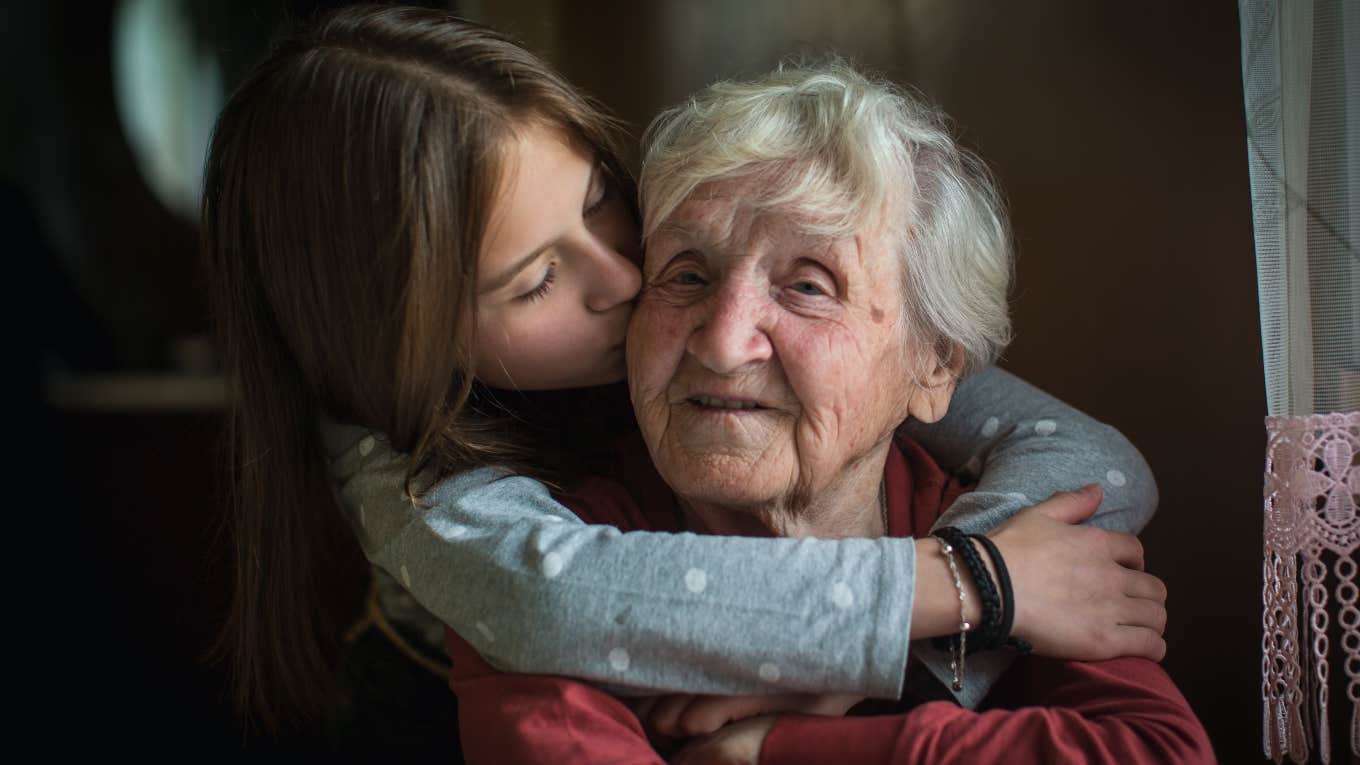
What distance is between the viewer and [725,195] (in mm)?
1357

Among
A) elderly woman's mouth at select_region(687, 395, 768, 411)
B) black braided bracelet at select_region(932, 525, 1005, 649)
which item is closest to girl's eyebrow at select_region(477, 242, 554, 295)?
elderly woman's mouth at select_region(687, 395, 768, 411)

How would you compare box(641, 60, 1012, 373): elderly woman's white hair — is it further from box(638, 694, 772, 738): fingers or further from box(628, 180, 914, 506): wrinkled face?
box(638, 694, 772, 738): fingers

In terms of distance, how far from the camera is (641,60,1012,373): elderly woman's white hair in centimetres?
133

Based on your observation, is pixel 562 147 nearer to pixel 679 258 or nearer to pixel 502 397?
pixel 679 258

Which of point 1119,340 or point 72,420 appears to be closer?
point 1119,340

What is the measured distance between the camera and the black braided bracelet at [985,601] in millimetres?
1189

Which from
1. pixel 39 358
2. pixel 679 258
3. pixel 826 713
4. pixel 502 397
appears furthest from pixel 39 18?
pixel 826 713

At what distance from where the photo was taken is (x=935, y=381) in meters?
1.49

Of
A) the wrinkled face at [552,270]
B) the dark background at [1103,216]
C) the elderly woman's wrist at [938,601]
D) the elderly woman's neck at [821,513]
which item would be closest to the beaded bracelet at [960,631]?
the elderly woman's wrist at [938,601]

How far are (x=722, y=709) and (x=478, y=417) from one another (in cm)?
60

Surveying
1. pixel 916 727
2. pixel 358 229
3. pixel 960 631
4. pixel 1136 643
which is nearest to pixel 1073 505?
pixel 1136 643

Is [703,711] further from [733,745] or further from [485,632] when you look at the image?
[485,632]

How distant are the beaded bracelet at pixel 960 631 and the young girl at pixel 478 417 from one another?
0.05ft

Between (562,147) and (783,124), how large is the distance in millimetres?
302
